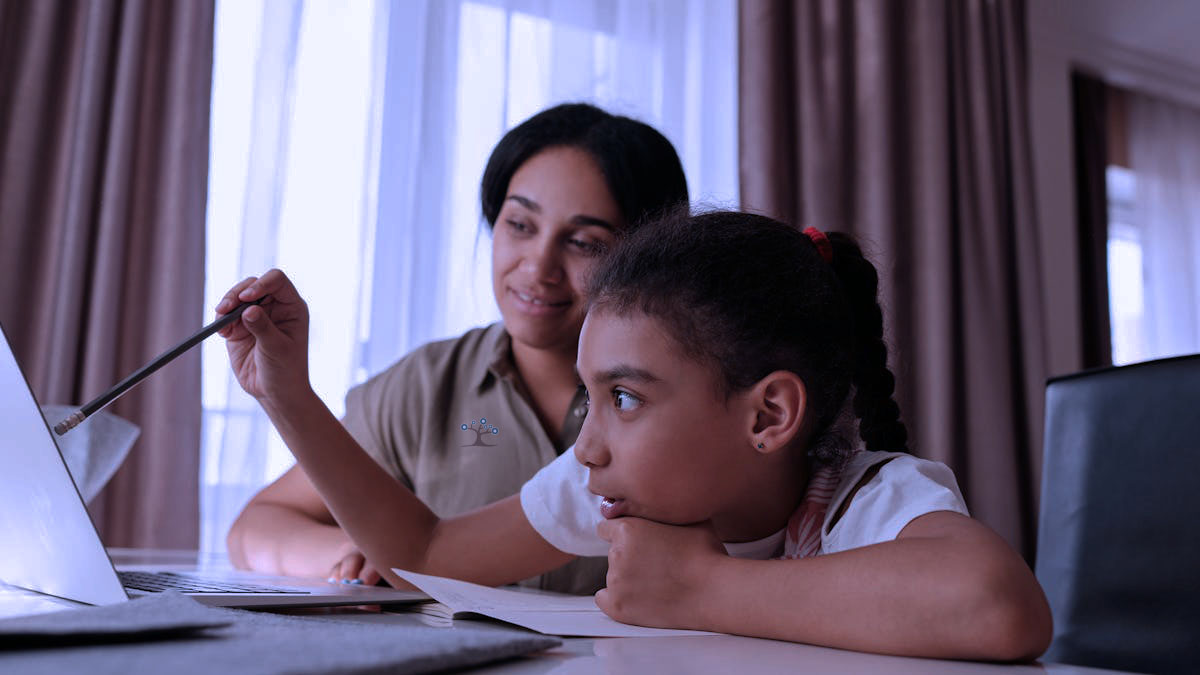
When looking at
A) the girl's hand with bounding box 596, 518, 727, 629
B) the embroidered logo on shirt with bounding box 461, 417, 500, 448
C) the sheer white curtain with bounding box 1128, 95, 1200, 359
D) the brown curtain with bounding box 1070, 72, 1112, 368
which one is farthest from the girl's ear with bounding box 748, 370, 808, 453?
the sheer white curtain with bounding box 1128, 95, 1200, 359

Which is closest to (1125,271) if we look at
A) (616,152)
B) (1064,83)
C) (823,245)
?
(1064,83)

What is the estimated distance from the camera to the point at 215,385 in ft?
6.81

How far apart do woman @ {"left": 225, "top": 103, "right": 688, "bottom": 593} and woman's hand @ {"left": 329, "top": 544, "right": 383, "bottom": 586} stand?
170mm

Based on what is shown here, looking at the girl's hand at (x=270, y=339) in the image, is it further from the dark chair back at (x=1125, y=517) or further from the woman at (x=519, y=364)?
the dark chair back at (x=1125, y=517)

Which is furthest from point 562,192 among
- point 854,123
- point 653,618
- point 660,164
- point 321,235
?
point 854,123

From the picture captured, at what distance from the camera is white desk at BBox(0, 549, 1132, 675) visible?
0.47 meters

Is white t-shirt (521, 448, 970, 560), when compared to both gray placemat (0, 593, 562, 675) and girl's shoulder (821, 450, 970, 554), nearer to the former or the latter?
girl's shoulder (821, 450, 970, 554)

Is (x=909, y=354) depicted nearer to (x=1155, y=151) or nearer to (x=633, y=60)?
(x=633, y=60)

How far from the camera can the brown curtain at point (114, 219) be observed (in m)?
1.90

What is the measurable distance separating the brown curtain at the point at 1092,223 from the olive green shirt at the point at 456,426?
2.97 m

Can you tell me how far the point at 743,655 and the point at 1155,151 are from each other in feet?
13.9

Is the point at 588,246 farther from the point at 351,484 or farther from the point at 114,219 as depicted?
the point at 114,219

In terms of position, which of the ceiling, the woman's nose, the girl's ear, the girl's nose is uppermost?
the ceiling

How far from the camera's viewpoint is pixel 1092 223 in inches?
146
